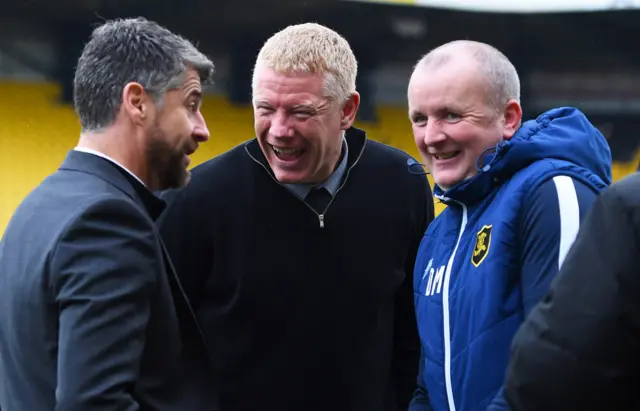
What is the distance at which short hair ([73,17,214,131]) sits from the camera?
1.88 meters

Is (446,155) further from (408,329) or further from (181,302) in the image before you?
(408,329)

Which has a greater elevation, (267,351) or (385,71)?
(385,71)

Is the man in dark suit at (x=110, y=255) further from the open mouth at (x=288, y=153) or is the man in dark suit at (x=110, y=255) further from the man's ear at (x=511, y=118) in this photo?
the man's ear at (x=511, y=118)

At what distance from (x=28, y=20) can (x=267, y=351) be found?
7.46 m

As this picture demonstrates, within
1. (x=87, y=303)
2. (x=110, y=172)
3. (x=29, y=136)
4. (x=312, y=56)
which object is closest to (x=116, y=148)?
(x=110, y=172)

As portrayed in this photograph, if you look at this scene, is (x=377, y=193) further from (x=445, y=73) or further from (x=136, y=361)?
(x=136, y=361)

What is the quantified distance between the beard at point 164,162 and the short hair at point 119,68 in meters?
0.08

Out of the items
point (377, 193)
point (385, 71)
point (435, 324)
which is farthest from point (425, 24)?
point (435, 324)

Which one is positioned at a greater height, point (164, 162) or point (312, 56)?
point (312, 56)

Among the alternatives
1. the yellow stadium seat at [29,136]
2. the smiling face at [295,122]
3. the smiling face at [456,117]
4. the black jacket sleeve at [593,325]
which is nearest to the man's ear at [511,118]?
the smiling face at [456,117]

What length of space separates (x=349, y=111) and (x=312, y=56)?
214 mm

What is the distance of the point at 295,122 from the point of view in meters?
2.43

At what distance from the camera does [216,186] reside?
254 centimetres

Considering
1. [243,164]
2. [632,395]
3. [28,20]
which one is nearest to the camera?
[632,395]
